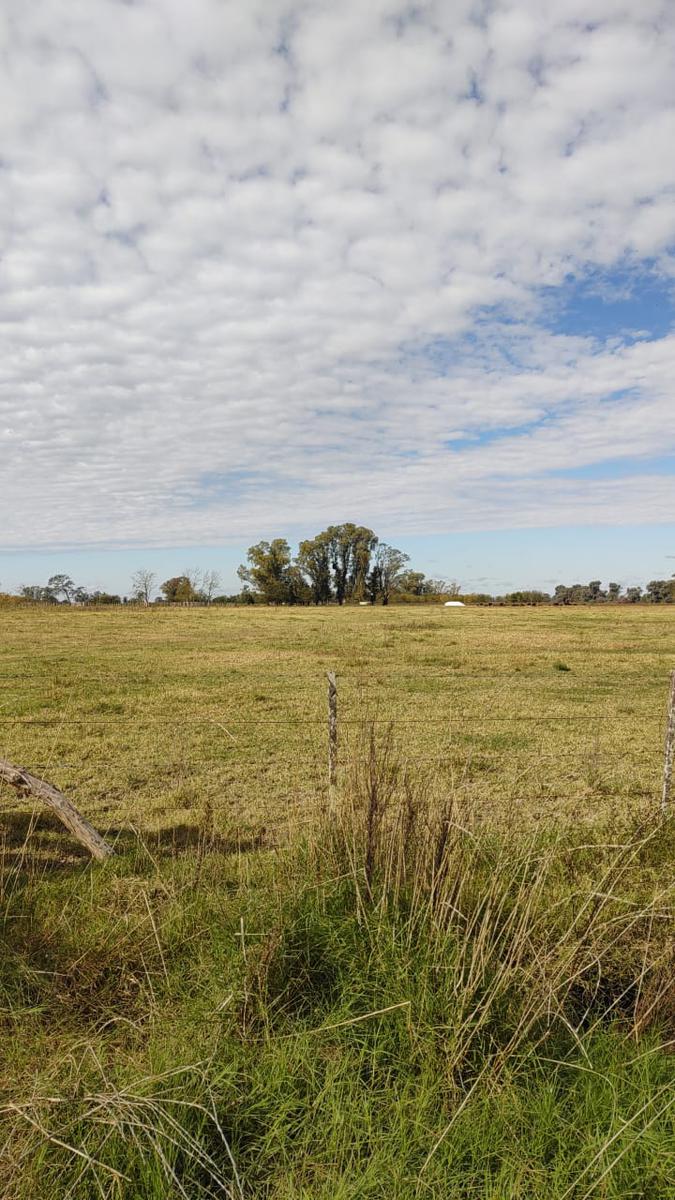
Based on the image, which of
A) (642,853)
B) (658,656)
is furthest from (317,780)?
(658,656)

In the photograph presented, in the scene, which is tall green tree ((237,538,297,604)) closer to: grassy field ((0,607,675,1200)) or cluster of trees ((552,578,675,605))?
cluster of trees ((552,578,675,605))

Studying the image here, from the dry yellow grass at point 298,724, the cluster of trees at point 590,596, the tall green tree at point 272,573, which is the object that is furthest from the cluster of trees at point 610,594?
the dry yellow grass at point 298,724

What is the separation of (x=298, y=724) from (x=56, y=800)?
25.3 ft

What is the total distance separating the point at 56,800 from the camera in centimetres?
504

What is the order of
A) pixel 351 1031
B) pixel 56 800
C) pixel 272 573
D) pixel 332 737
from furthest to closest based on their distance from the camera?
pixel 272 573, pixel 332 737, pixel 56 800, pixel 351 1031

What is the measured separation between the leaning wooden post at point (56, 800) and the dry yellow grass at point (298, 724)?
1.08 m

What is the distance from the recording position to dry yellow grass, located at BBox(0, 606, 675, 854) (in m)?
7.84

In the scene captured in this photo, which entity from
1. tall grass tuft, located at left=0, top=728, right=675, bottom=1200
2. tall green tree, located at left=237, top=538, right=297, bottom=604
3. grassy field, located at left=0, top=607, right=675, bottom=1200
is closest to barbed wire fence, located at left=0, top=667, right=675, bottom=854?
grassy field, located at left=0, top=607, right=675, bottom=1200

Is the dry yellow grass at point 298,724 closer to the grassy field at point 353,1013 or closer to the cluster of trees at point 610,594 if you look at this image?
the grassy field at point 353,1013

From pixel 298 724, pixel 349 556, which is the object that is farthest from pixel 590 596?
pixel 298 724

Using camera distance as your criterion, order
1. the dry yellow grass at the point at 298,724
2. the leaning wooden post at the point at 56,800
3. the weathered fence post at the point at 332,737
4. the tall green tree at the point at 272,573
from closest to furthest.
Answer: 1. the leaning wooden post at the point at 56,800
2. the weathered fence post at the point at 332,737
3. the dry yellow grass at the point at 298,724
4. the tall green tree at the point at 272,573

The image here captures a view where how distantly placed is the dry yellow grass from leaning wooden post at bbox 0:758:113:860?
42.7 inches

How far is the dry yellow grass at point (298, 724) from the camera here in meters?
7.84

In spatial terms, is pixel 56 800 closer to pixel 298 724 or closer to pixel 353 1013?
pixel 353 1013
